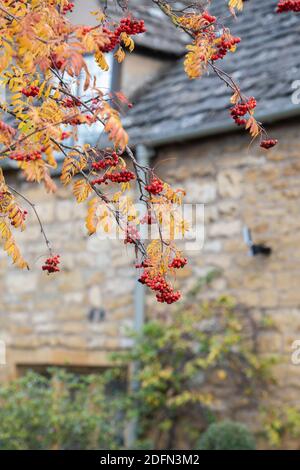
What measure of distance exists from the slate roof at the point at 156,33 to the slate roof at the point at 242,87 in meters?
0.32

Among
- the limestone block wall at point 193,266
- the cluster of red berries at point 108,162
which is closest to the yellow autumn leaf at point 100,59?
the cluster of red berries at point 108,162

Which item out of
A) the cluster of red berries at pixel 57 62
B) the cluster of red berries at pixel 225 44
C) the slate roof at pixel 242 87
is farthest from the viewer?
the slate roof at pixel 242 87

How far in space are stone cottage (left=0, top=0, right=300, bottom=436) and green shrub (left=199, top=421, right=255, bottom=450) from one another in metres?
0.46

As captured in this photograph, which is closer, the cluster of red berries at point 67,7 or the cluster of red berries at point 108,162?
the cluster of red berries at point 108,162

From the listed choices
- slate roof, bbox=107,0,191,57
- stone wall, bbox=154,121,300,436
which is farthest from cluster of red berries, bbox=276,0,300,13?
slate roof, bbox=107,0,191,57

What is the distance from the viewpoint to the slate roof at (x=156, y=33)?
8.18 meters

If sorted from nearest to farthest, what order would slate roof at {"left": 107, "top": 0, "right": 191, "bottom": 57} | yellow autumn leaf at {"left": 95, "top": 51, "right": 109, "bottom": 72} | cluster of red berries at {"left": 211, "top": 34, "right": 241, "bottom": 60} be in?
yellow autumn leaf at {"left": 95, "top": 51, "right": 109, "bottom": 72} < cluster of red berries at {"left": 211, "top": 34, "right": 241, "bottom": 60} < slate roof at {"left": 107, "top": 0, "right": 191, "bottom": 57}

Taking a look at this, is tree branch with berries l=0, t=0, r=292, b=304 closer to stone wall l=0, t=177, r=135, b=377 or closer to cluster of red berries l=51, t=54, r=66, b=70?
cluster of red berries l=51, t=54, r=66, b=70

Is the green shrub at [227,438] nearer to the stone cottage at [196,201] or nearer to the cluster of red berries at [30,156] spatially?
the stone cottage at [196,201]

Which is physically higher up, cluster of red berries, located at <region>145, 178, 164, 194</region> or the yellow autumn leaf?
Answer: the yellow autumn leaf

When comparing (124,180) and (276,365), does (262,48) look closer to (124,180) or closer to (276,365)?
(276,365)

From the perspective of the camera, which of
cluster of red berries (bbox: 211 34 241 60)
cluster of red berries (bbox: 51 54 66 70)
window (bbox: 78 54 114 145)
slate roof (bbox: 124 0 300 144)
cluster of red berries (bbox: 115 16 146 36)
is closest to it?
cluster of red berries (bbox: 51 54 66 70)

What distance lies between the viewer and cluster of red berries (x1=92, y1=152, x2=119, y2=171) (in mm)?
3322

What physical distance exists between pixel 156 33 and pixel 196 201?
228 centimetres
